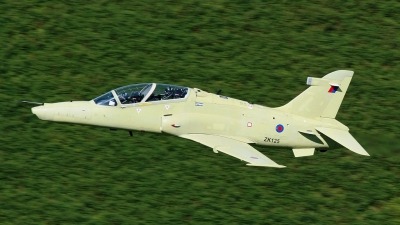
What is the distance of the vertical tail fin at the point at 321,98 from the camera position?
26.7 metres

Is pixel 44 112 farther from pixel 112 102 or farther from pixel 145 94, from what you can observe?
pixel 145 94

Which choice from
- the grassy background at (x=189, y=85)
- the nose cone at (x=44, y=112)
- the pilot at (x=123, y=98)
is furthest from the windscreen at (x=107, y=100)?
the grassy background at (x=189, y=85)

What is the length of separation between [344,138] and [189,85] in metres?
8.42

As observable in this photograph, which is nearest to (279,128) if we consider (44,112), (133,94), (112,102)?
(133,94)

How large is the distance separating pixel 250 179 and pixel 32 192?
7006mm

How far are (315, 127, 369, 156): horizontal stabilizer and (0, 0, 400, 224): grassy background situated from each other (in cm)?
331

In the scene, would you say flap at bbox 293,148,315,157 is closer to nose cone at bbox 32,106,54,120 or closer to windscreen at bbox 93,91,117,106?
windscreen at bbox 93,91,117,106

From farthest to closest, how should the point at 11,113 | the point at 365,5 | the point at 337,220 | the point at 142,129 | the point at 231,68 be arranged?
the point at 365,5 < the point at 231,68 < the point at 11,113 < the point at 337,220 < the point at 142,129

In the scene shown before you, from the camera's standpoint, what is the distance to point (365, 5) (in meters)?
37.4

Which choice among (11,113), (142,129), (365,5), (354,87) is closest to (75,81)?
(11,113)

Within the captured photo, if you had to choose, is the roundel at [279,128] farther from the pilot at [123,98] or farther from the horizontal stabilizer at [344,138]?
the pilot at [123,98]

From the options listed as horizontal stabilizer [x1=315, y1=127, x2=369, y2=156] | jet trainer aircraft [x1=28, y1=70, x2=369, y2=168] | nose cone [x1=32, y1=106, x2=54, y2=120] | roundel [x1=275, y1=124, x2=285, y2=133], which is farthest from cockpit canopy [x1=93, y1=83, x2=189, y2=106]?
horizontal stabilizer [x1=315, y1=127, x2=369, y2=156]

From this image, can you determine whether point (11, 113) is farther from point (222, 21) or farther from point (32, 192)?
point (222, 21)

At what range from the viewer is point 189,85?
1292 inches
